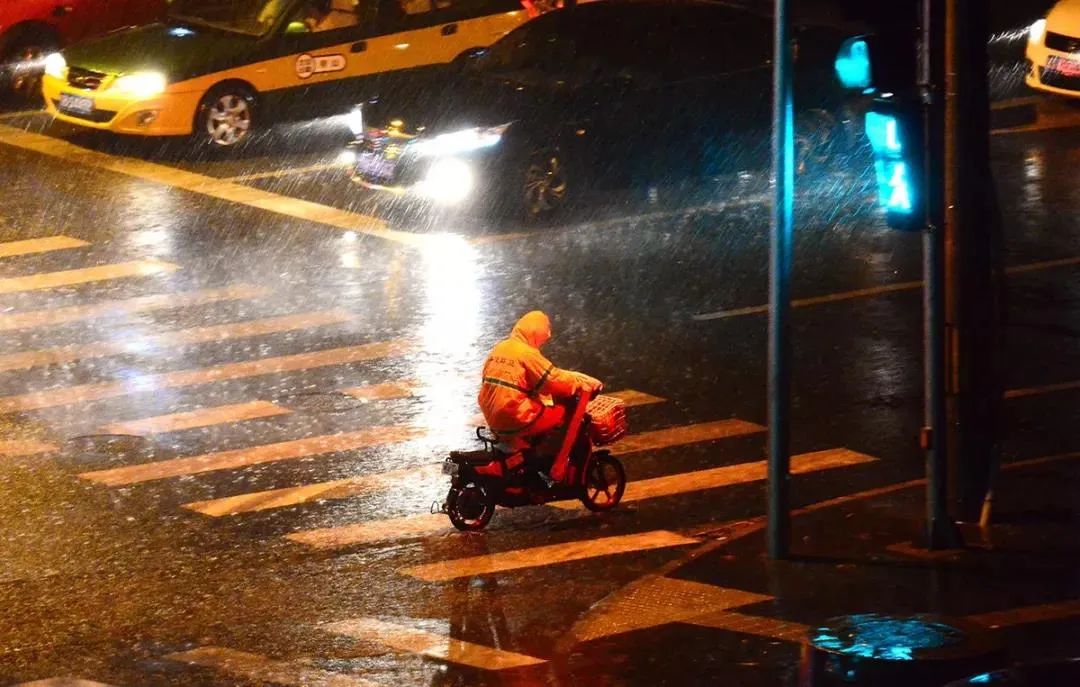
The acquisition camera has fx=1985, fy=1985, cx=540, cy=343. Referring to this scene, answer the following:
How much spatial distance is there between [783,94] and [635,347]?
5002 millimetres

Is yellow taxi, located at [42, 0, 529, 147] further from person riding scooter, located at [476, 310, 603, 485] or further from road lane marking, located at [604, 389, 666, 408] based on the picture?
person riding scooter, located at [476, 310, 603, 485]

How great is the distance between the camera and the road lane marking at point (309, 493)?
→ 12.1 m

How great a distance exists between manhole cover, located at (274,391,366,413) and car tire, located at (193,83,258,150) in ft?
27.7

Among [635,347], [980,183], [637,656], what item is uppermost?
[980,183]

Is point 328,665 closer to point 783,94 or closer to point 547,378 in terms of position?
point 547,378

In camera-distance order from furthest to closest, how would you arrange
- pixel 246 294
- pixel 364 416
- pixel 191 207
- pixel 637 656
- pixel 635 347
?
pixel 191 207 → pixel 246 294 → pixel 635 347 → pixel 364 416 → pixel 637 656

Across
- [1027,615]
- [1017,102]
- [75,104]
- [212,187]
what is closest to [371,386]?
[1027,615]

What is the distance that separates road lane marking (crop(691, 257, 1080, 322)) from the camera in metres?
16.2

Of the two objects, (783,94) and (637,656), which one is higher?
(783,94)

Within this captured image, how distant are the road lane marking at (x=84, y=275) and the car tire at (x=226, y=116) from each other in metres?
4.25

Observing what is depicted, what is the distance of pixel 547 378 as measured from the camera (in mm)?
11648

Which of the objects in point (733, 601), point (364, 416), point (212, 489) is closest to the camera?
point (733, 601)

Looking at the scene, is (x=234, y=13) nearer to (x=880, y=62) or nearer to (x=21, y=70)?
(x=21, y=70)

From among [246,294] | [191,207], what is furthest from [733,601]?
[191,207]
